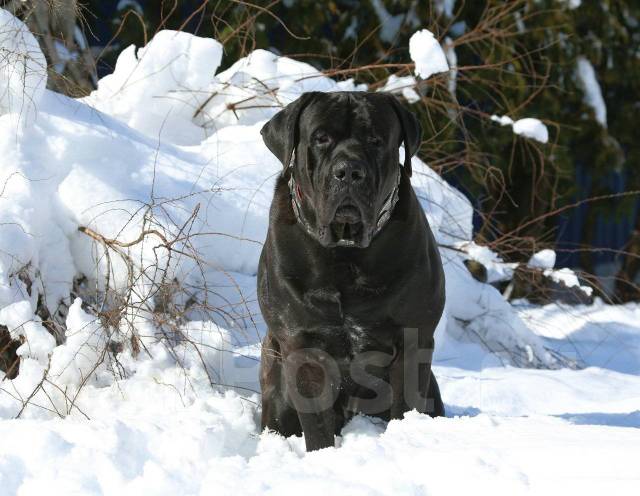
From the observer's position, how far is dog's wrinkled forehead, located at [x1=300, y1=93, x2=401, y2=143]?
286cm

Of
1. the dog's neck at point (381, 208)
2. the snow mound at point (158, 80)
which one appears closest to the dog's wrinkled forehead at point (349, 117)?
the dog's neck at point (381, 208)

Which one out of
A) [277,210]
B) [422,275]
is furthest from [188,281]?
A: [422,275]

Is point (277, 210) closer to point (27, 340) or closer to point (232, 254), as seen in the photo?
point (27, 340)

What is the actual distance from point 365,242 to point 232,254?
1691mm

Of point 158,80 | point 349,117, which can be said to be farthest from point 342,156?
point 158,80

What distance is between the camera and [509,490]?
1932 millimetres

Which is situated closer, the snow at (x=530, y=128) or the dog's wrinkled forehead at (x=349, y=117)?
the dog's wrinkled forehead at (x=349, y=117)

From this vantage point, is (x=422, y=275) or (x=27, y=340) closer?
(x=422, y=275)

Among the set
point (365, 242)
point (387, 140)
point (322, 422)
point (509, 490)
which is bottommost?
point (322, 422)

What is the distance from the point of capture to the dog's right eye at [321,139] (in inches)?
112

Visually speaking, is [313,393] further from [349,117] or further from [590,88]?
[590,88]

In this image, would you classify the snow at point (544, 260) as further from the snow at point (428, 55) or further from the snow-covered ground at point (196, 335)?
the snow at point (428, 55)

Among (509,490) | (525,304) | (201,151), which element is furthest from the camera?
(525,304)

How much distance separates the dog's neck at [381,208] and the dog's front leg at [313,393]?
43 cm
